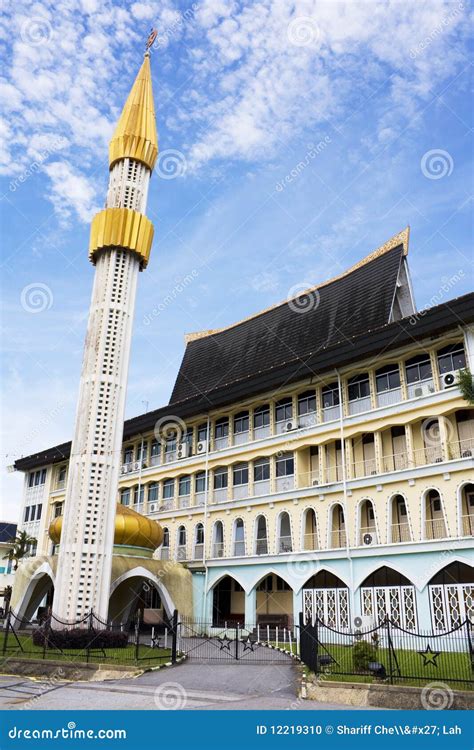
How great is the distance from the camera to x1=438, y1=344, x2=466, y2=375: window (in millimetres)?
24016

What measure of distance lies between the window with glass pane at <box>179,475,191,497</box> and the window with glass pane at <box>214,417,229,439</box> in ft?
9.95

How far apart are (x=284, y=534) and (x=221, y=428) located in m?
6.86

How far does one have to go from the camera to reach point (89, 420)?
2330 centimetres

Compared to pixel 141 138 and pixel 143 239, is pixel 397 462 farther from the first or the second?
pixel 141 138

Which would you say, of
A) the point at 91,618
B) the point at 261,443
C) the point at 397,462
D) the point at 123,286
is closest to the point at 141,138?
the point at 123,286

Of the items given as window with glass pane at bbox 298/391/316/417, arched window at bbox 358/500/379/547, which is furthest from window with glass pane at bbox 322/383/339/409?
arched window at bbox 358/500/379/547

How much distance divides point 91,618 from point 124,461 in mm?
20509

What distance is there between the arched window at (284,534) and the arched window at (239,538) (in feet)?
7.30

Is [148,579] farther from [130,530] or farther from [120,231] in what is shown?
[120,231]

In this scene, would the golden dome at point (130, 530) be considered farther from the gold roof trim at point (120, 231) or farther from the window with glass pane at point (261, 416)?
the gold roof trim at point (120, 231)

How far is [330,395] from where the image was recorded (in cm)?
2862

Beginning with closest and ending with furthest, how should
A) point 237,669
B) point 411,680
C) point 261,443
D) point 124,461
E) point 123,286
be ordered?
point 411,680 < point 237,669 < point 123,286 < point 261,443 < point 124,461

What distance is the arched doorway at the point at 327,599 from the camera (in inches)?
992

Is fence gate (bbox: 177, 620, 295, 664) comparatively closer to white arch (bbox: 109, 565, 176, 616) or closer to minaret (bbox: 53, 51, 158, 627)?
white arch (bbox: 109, 565, 176, 616)
